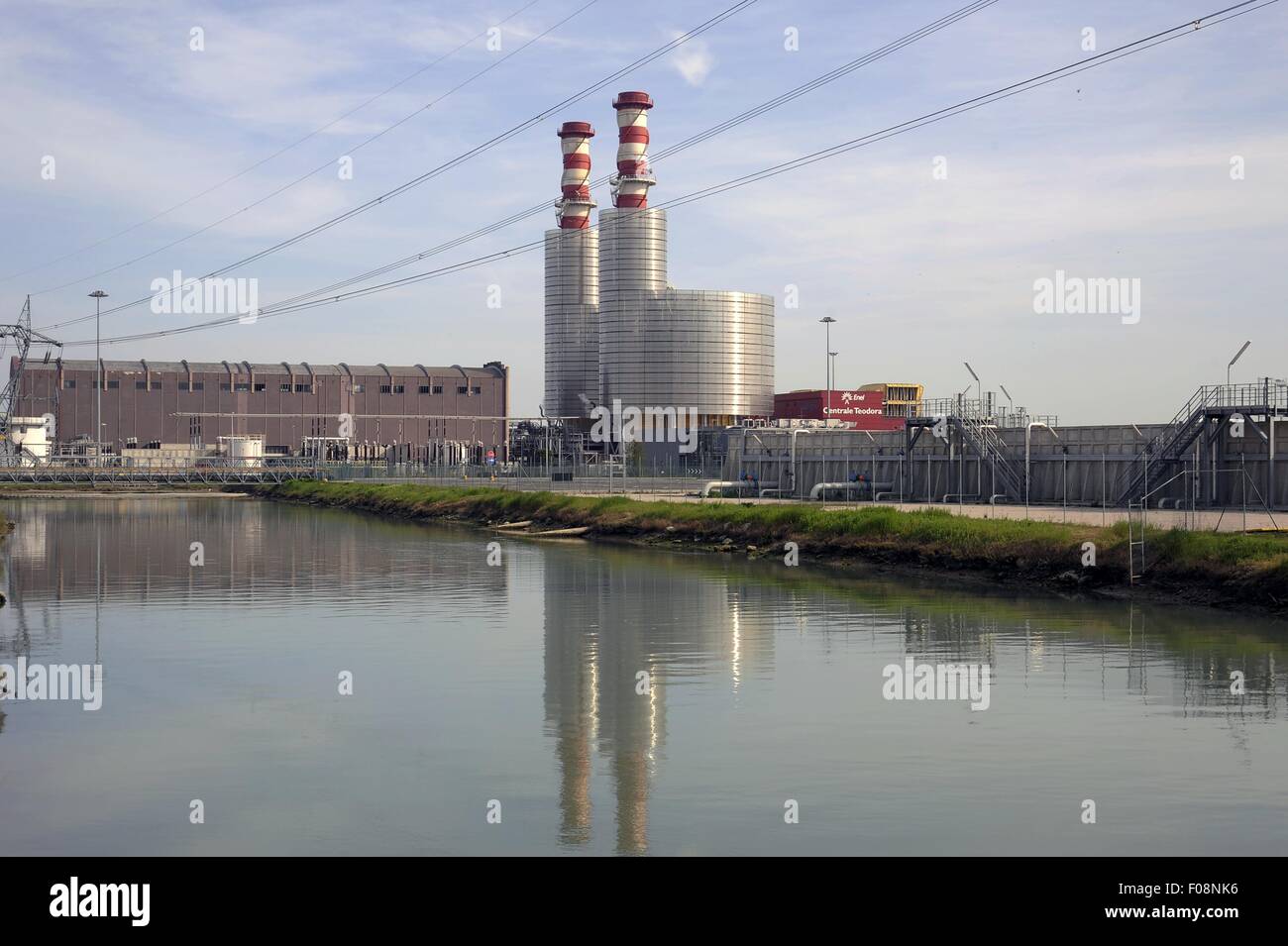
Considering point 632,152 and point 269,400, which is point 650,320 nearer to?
point 632,152

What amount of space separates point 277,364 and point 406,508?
281ft

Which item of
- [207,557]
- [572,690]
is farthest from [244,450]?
[572,690]

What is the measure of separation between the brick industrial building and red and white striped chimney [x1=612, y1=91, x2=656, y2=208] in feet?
107

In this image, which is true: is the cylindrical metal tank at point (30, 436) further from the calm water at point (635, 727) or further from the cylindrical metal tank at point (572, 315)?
the calm water at point (635, 727)

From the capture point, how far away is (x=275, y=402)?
163m

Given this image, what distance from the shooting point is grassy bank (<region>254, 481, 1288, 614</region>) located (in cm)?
3425

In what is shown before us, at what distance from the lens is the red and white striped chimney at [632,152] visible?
457ft

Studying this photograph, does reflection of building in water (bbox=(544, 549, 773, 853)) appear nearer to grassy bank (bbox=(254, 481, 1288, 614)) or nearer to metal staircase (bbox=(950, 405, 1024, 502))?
grassy bank (bbox=(254, 481, 1288, 614))

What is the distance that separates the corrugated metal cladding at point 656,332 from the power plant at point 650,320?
4.3 inches

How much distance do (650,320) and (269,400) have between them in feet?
163

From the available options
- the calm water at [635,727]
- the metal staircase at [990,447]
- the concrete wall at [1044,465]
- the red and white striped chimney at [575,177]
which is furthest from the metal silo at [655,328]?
the calm water at [635,727]
